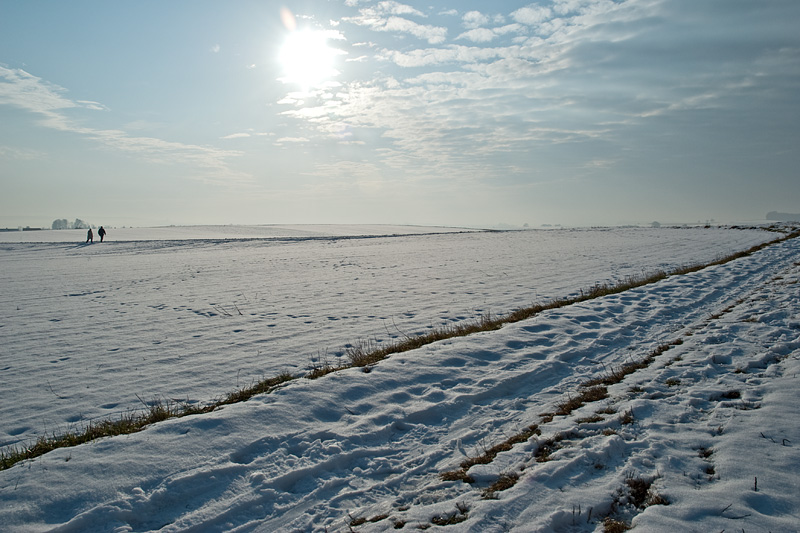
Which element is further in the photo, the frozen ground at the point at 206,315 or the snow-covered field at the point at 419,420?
the frozen ground at the point at 206,315

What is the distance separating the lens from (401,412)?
243 inches

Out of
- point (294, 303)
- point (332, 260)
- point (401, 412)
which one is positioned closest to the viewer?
point (401, 412)

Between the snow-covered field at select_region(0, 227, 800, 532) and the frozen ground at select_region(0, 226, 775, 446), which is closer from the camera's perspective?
the snow-covered field at select_region(0, 227, 800, 532)

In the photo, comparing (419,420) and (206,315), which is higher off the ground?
(206,315)

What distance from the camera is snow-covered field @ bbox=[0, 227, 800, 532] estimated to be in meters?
4.05

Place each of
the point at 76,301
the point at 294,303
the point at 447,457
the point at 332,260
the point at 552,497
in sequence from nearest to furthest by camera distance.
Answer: the point at 552,497
the point at 447,457
the point at 294,303
the point at 76,301
the point at 332,260

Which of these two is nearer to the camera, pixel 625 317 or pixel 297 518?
pixel 297 518

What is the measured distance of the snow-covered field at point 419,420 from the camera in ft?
13.3

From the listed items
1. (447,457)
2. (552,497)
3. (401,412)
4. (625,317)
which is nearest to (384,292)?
(625,317)

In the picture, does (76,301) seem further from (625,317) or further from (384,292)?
(625,317)

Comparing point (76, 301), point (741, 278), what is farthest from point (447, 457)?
point (76, 301)

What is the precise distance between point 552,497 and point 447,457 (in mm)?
1326

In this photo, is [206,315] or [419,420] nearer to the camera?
[419,420]

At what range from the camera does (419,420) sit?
6047 mm
